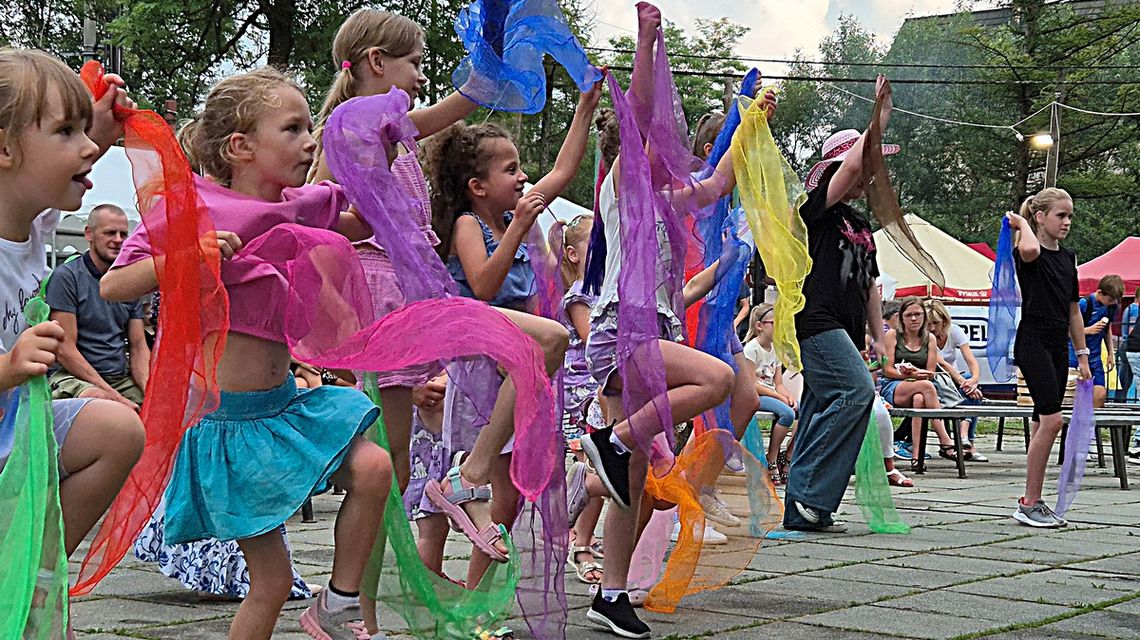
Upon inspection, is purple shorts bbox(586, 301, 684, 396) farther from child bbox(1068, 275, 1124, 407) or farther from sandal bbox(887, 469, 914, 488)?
child bbox(1068, 275, 1124, 407)

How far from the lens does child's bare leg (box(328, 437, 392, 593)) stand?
3.13 meters

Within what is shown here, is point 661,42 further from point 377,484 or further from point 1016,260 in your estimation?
point 1016,260

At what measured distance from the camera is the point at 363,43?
4.20 metres

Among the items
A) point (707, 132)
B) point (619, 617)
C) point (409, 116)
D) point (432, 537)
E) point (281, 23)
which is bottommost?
point (619, 617)

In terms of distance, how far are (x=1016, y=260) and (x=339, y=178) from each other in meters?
5.78

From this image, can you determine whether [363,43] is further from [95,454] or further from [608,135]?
[95,454]

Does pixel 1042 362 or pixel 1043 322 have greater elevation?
pixel 1043 322

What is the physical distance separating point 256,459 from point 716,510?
2.18m

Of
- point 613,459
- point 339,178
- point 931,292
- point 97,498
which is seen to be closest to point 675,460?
point 613,459

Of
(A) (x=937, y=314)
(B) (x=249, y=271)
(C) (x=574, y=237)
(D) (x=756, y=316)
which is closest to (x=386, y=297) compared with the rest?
(B) (x=249, y=271)

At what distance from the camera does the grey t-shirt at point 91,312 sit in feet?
22.6

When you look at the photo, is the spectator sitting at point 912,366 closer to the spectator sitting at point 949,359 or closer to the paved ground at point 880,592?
the spectator sitting at point 949,359

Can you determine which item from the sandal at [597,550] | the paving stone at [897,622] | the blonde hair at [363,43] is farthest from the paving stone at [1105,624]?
the blonde hair at [363,43]

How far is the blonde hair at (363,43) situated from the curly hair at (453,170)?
33cm
